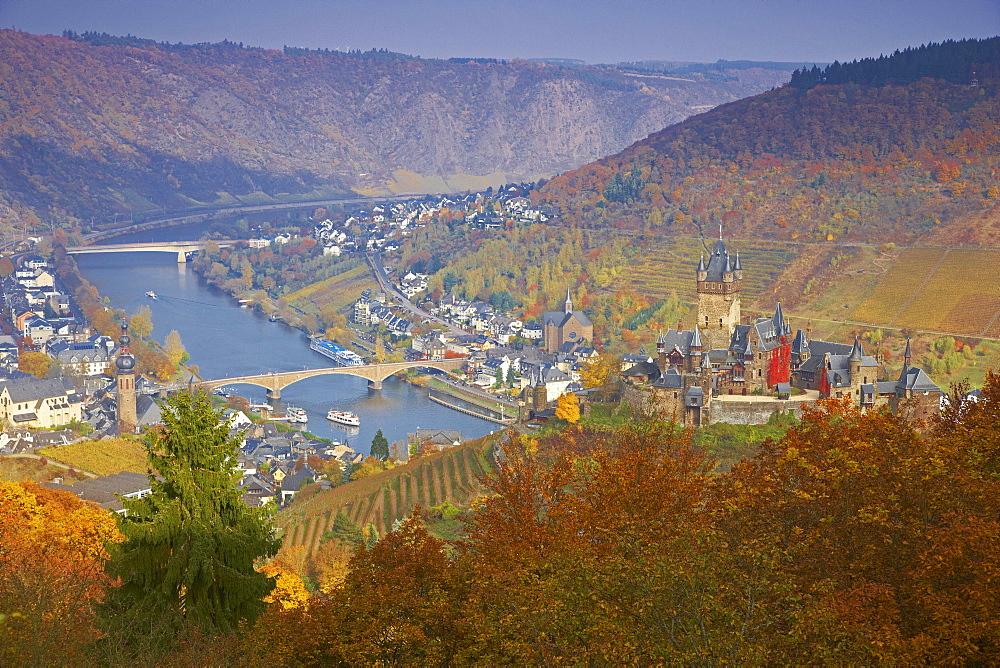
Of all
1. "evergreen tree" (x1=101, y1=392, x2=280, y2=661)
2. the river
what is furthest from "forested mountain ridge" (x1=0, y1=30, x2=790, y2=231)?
"evergreen tree" (x1=101, y1=392, x2=280, y2=661)

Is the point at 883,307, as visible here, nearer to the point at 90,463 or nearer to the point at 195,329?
the point at 90,463

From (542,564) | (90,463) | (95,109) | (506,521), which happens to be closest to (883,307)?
(90,463)

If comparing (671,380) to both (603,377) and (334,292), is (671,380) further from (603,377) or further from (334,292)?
(334,292)

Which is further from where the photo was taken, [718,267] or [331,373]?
[331,373]

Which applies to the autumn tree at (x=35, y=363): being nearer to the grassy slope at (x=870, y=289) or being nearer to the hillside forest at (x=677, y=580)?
the grassy slope at (x=870, y=289)

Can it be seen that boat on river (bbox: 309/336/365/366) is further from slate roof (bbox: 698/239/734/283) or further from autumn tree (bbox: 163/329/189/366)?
slate roof (bbox: 698/239/734/283)

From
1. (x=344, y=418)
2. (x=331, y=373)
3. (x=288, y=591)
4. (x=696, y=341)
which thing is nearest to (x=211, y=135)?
(x=331, y=373)
